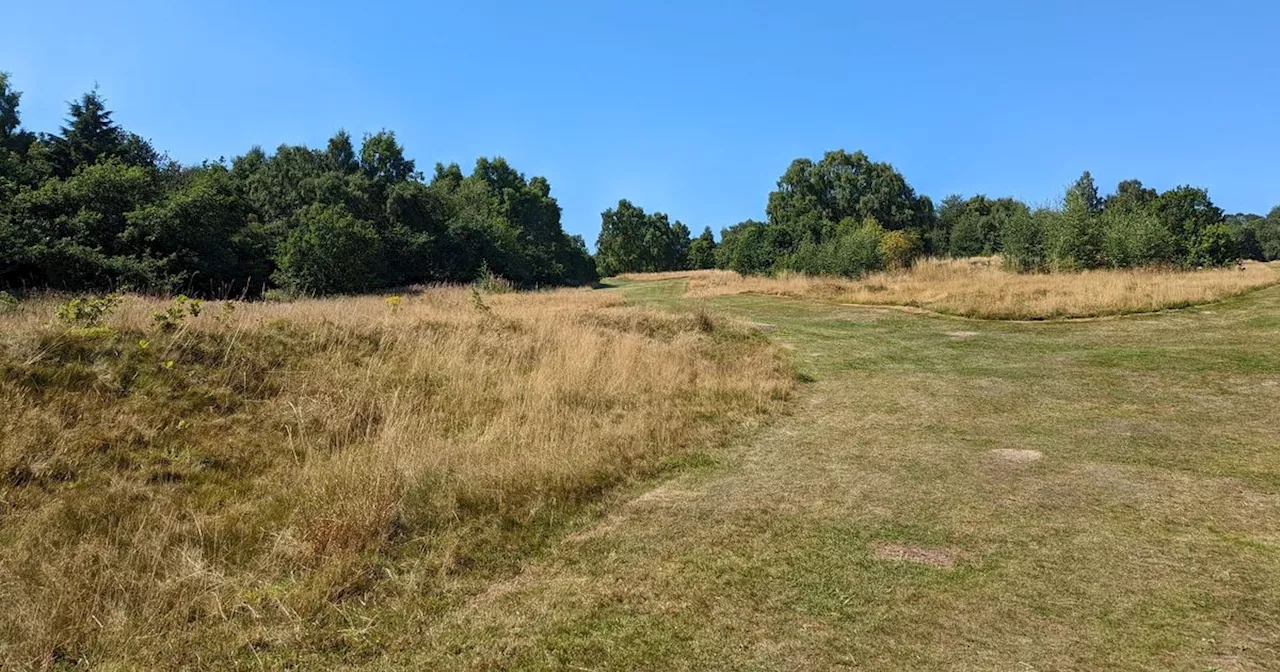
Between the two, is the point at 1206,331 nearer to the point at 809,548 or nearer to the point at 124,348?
the point at 809,548

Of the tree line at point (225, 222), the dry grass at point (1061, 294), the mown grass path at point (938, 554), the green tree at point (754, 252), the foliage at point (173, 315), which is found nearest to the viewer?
the mown grass path at point (938, 554)

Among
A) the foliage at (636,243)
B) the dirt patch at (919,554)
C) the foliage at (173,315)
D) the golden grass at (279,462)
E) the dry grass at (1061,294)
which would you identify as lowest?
the dirt patch at (919,554)

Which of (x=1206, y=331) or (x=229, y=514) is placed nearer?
(x=229, y=514)

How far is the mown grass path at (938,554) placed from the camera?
101 inches

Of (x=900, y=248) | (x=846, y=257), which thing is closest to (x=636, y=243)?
(x=900, y=248)

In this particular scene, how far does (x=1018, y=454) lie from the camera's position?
17.2 feet

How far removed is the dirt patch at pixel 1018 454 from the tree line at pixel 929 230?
21.6 meters

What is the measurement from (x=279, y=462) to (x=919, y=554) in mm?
4548

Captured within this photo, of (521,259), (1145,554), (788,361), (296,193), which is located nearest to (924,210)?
(521,259)

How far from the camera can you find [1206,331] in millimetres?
11258

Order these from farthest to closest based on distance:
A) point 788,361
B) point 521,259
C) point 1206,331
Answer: point 521,259, point 1206,331, point 788,361

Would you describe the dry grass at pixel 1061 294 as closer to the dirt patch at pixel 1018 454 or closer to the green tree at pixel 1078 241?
the green tree at pixel 1078 241

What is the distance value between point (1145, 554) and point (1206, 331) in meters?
11.0

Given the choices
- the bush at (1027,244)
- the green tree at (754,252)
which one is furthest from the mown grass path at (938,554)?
the green tree at (754,252)
